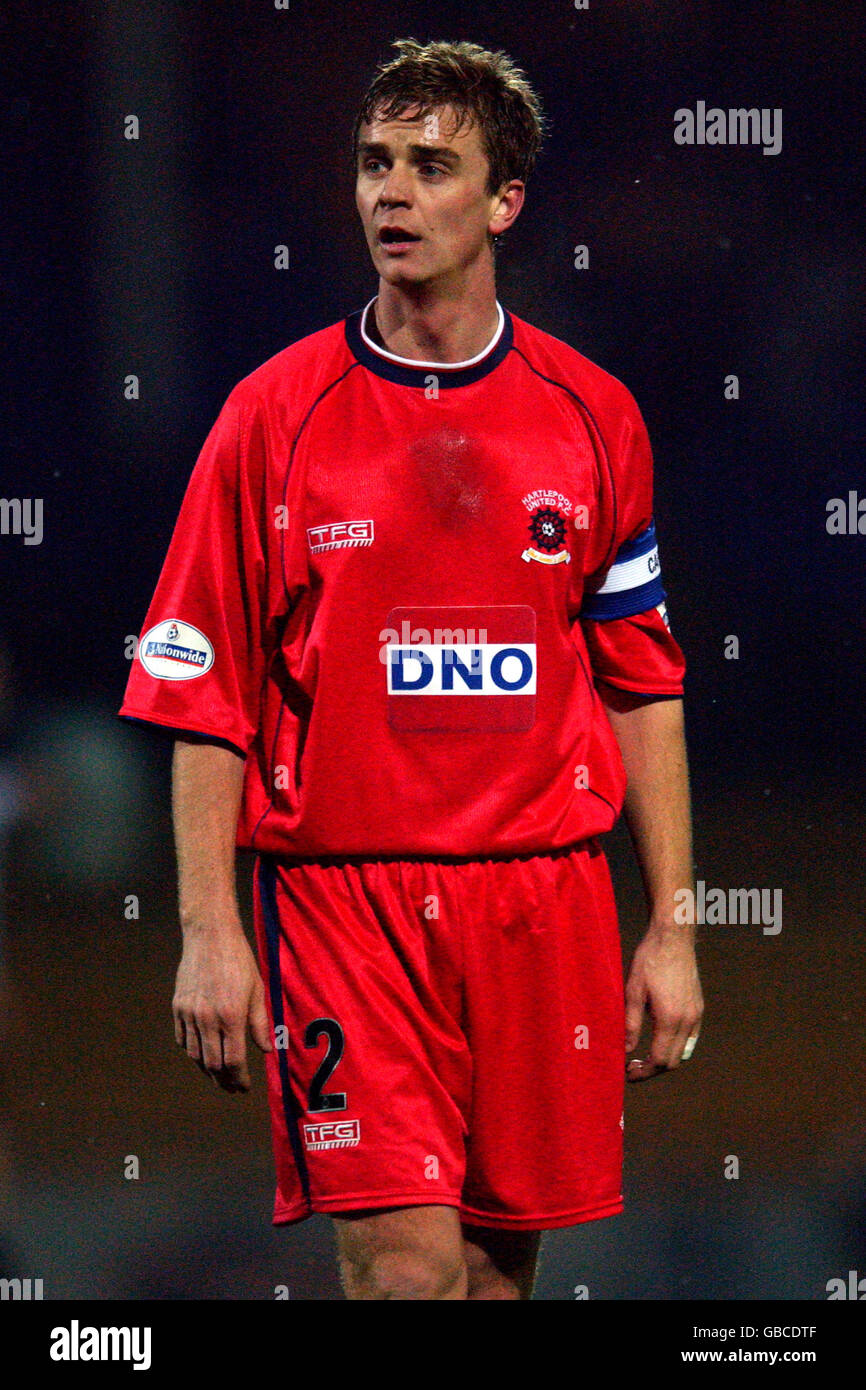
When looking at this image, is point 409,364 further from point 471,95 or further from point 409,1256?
point 409,1256

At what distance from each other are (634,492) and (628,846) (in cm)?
191

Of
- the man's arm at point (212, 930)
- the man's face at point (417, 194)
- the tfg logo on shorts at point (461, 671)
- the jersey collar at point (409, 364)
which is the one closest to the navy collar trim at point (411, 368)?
the jersey collar at point (409, 364)

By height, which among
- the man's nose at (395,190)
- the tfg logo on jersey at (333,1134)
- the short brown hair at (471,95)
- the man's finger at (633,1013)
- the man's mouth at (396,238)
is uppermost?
the short brown hair at (471,95)

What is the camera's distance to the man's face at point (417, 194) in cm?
296

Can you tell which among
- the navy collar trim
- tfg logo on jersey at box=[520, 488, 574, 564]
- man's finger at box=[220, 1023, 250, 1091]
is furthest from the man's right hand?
the navy collar trim

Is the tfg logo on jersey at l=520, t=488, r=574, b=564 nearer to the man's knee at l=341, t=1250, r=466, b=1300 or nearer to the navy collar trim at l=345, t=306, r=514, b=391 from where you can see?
the navy collar trim at l=345, t=306, r=514, b=391

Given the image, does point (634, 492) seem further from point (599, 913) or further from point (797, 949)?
point (797, 949)

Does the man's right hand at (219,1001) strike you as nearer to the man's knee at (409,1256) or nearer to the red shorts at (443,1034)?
the red shorts at (443,1034)

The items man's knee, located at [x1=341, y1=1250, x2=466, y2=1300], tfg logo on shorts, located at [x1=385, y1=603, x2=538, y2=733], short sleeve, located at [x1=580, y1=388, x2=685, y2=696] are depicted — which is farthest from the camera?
short sleeve, located at [x1=580, y1=388, x2=685, y2=696]

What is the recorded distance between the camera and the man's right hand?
2.89 meters

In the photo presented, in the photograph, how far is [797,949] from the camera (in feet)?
14.4

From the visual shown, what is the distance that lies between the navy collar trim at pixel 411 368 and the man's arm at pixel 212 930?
0.63 metres

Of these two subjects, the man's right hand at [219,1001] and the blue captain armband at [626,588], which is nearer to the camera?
the man's right hand at [219,1001]

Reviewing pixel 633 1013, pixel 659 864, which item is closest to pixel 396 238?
pixel 659 864
